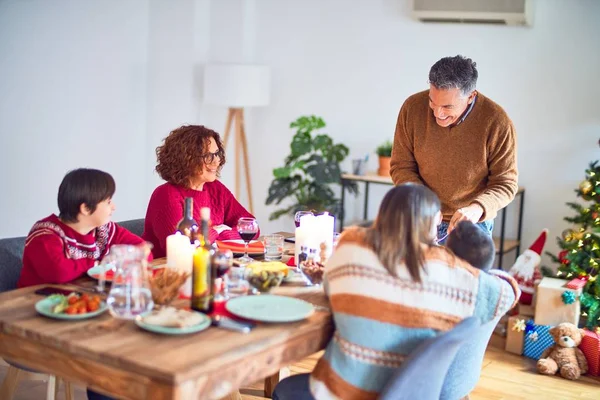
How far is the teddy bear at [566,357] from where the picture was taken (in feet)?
12.7

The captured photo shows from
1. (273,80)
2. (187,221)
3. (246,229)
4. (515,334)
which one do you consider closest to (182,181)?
(246,229)

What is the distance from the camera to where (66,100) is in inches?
187

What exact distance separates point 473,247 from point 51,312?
116 cm

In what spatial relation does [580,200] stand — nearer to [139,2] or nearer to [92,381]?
[139,2]

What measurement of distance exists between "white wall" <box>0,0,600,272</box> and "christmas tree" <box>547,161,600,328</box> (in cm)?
59

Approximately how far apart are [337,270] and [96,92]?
3288 millimetres

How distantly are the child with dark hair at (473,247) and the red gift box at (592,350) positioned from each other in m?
1.93

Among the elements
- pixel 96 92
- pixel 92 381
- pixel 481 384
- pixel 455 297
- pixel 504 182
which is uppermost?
pixel 96 92

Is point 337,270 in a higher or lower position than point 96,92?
lower

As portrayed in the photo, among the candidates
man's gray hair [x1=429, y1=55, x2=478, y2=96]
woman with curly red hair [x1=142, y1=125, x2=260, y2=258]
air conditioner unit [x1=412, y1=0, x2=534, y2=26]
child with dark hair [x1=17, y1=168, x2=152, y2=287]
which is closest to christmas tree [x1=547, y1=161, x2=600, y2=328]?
air conditioner unit [x1=412, y1=0, x2=534, y2=26]

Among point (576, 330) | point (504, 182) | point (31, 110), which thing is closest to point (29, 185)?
point (31, 110)

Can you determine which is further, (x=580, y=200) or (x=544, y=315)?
(x=580, y=200)

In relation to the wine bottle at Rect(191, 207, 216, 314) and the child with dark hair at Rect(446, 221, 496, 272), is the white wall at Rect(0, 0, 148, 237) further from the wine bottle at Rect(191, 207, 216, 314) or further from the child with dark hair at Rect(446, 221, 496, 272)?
the child with dark hair at Rect(446, 221, 496, 272)

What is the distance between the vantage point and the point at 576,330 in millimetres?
3939
